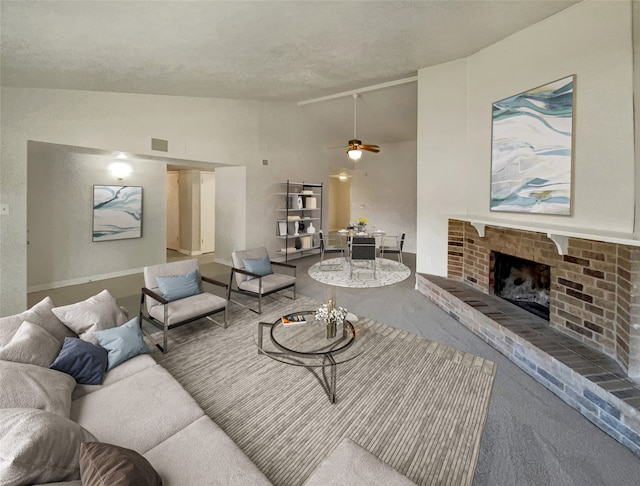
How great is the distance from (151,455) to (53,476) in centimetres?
42

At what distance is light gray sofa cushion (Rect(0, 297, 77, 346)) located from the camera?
6.39 ft

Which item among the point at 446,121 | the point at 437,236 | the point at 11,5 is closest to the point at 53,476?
the point at 11,5

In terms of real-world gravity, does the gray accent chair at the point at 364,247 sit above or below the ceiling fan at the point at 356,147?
below

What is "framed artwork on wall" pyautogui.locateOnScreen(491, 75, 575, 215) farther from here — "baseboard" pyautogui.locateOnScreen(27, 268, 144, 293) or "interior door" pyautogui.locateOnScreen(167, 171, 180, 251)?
"interior door" pyautogui.locateOnScreen(167, 171, 180, 251)

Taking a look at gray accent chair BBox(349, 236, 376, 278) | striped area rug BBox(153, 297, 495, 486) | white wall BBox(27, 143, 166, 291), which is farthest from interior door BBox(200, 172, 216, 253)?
striped area rug BBox(153, 297, 495, 486)

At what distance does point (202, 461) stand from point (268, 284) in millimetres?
3040

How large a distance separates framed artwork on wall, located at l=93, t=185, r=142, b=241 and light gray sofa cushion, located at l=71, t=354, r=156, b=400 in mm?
4484

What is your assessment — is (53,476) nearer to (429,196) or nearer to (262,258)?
(262,258)

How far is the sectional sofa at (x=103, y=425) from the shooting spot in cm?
111

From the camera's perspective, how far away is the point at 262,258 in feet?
16.1

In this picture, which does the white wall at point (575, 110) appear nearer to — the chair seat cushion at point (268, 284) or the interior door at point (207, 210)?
the chair seat cushion at point (268, 284)

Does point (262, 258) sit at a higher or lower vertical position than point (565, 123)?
lower

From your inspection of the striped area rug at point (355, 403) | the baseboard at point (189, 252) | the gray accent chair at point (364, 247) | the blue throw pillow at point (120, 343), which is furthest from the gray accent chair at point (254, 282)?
the baseboard at point (189, 252)

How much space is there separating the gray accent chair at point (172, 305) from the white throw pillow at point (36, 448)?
189cm
